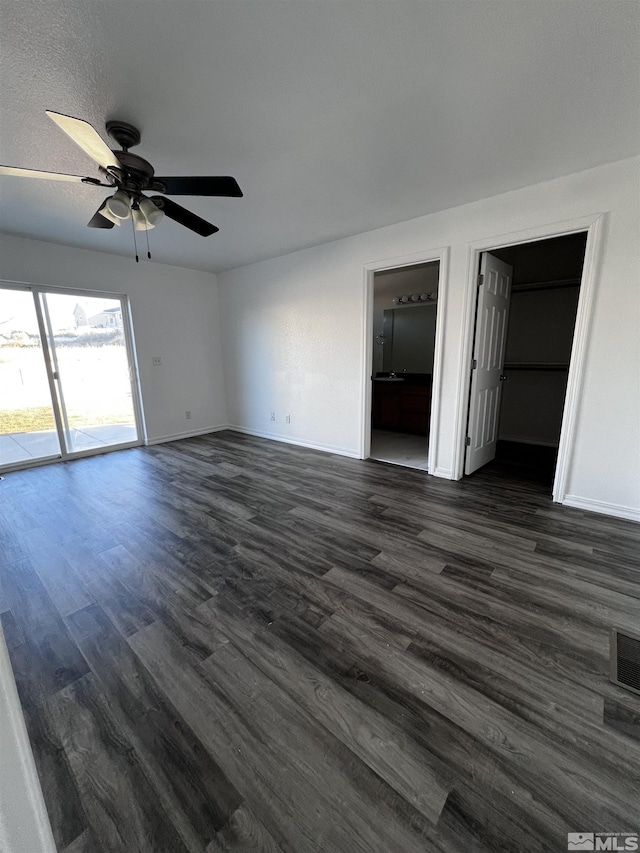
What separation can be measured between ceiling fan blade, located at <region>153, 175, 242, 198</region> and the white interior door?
2.38 metres

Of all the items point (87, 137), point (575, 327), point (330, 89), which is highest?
point (330, 89)

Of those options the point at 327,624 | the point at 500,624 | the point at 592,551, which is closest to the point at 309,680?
the point at 327,624

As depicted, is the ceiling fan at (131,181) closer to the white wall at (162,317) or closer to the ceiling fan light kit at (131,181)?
the ceiling fan light kit at (131,181)

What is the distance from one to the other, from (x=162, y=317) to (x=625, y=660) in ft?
18.9

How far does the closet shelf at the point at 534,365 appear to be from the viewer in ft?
15.1

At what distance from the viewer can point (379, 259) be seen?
364 centimetres

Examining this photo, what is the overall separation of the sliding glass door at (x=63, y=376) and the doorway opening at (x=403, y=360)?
3.66 metres

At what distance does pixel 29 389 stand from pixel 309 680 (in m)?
4.54

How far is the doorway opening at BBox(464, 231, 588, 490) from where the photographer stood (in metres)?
3.52

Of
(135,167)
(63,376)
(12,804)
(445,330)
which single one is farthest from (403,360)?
(12,804)

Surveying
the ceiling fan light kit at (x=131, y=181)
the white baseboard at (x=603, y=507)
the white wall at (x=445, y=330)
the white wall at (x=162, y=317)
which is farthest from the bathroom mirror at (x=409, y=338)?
the ceiling fan light kit at (x=131, y=181)

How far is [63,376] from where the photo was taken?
4.22 m

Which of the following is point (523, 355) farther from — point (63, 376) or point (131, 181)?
point (63, 376)

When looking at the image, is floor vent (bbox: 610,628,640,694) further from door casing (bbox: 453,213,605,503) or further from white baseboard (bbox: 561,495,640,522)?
door casing (bbox: 453,213,605,503)
